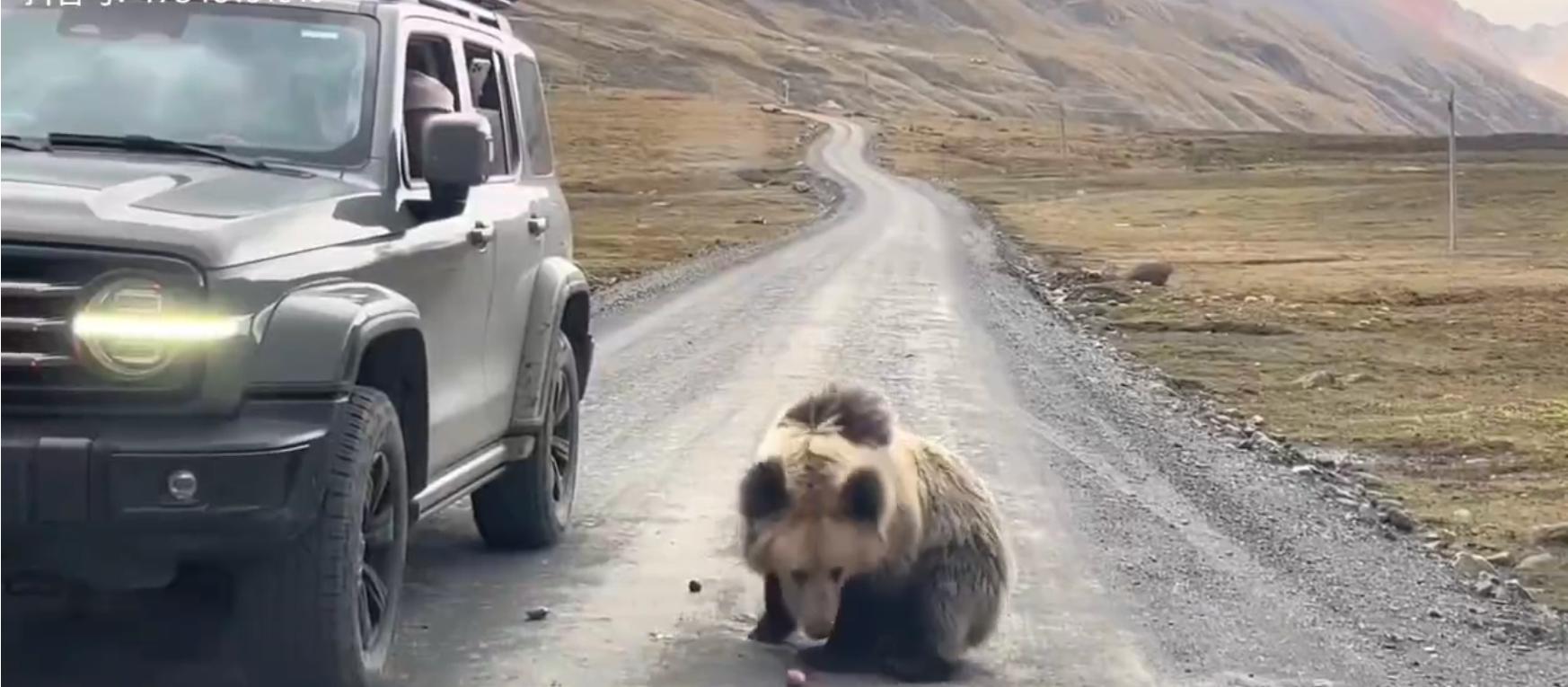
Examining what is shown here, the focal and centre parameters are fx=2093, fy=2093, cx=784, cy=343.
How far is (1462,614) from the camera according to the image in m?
8.70

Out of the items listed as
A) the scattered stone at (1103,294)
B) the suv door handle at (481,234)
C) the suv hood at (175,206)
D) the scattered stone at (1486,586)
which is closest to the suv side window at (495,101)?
the suv door handle at (481,234)

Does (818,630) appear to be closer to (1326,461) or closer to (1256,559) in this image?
(1256,559)

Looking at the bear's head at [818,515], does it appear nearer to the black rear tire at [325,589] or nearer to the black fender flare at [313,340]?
the black rear tire at [325,589]

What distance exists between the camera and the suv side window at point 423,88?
23.2 feet

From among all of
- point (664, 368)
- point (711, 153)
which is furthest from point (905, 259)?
point (711, 153)

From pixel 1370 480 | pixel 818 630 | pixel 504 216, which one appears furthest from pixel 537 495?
pixel 1370 480

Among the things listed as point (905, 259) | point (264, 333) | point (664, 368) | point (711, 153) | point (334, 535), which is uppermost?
point (264, 333)

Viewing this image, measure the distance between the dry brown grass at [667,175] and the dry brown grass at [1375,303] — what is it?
6998 millimetres

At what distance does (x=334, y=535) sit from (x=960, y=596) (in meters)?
2.25

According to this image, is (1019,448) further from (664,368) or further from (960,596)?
(960,596)

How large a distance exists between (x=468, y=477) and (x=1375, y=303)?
23.4 meters

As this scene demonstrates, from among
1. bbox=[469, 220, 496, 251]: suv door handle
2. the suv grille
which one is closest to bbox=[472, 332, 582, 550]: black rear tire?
bbox=[469, 220, 496, 251]: suv door handle

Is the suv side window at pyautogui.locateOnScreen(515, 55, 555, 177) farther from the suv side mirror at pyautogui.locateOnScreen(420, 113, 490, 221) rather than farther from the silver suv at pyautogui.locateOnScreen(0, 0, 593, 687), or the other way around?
the suv side mirror at pyautogui.locateOnScreen(420, 113, 490, 221)

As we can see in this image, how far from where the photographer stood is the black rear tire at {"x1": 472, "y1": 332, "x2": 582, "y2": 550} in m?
8.73
